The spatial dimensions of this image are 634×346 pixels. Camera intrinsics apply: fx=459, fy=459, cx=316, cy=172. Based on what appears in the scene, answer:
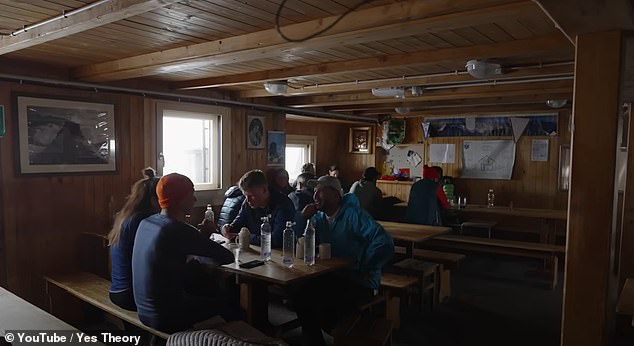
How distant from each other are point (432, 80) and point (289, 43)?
1.97 metres

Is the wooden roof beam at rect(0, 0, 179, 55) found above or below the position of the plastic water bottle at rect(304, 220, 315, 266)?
above

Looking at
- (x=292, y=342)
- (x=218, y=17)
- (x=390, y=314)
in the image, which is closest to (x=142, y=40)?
(x=218, y=17)

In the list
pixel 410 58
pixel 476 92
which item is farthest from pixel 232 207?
pixel 476 92

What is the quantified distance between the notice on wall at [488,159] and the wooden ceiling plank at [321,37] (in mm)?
5202

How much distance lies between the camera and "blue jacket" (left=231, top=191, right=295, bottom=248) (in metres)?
3.36

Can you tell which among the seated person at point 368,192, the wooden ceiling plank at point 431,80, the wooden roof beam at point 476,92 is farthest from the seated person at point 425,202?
the wooden ceiling plank at point 431,80

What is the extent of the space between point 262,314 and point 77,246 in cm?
199

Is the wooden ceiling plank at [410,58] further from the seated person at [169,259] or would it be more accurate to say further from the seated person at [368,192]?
the seated person at [368,192]

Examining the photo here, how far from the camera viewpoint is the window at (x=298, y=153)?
814 centimetres

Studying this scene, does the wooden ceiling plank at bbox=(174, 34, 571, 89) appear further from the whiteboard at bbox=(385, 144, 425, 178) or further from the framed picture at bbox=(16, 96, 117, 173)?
the whiteboard at bbox=(385, 144, 425, 178)

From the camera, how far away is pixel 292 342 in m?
3.44

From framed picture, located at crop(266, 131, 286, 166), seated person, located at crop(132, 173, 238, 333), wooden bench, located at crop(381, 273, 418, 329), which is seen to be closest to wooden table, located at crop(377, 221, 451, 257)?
wooden bench, located at crop(381, 273, 418, 329)

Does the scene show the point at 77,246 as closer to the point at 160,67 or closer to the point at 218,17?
the point at 160,67

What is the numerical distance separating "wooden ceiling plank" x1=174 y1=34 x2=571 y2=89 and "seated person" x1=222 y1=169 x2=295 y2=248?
3.24 ft
